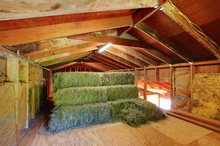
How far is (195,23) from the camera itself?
2.10 meters

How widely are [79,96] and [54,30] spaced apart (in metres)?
1.62

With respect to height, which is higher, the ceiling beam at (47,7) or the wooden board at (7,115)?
the ceiling beam at (47,7)

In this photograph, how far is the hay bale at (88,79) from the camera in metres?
2.73

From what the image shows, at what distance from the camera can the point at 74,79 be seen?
2.88 m

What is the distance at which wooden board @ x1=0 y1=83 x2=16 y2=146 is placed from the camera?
5.00 feet

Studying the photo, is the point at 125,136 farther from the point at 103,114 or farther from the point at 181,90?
the point at 181,90

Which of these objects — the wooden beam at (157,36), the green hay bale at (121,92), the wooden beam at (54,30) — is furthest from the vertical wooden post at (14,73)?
the wooden beam at (157,36)

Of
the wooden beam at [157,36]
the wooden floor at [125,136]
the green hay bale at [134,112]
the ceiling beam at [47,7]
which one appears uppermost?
the wooden beam at [157,36]

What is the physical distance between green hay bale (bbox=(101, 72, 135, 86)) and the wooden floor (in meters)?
1.27

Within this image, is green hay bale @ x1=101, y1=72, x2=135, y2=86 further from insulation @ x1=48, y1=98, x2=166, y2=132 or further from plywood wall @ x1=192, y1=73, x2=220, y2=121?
plywood wall @ x1=192, y1=73, x2=220, y2=121

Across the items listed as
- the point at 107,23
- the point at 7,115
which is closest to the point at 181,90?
the point at 107,23

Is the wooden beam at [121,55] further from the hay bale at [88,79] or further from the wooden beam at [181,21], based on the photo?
the wooden beam at [181,21]

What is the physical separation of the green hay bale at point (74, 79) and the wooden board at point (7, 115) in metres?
0.98

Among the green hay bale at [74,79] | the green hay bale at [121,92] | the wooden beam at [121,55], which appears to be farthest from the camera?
the wooden beam at [121,55]
